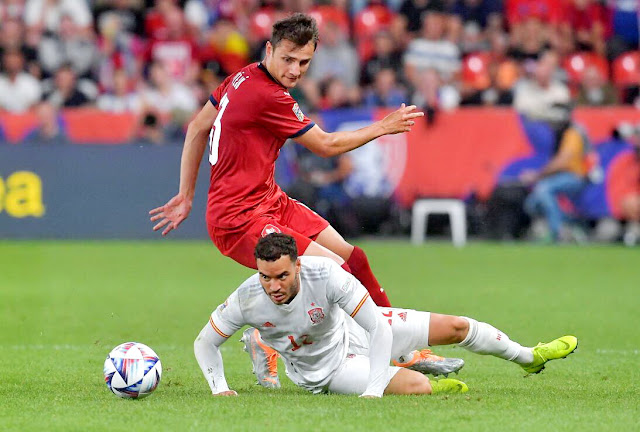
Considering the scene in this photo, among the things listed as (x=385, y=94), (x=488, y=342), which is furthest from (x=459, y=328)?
(x=385, y=94)

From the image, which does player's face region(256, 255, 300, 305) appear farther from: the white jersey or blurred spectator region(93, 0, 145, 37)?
blurred spectator region(93, 0, 145, 37)

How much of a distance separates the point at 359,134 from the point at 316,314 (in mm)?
1229

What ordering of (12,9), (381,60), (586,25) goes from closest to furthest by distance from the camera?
Answer: (381,60), (12,9), (586,25)

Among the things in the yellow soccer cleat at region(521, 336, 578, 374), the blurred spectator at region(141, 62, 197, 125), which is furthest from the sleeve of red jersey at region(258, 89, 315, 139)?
the blurred spectator at region(141, 62, 197, 125)

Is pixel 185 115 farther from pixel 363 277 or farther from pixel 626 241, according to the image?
pixel 363 277

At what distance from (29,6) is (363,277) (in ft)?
50.2

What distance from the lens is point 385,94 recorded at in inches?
785

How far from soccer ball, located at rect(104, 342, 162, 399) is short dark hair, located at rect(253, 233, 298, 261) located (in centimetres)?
102

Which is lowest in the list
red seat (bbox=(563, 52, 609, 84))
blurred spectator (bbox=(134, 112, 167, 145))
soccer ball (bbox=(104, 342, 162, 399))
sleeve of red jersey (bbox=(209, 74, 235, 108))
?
blurred spectator (bbox=(134, 112, 167, 145))

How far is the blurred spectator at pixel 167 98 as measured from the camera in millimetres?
19969

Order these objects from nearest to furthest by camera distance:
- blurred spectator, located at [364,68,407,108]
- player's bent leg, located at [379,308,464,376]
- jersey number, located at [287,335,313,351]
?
jersey number, located at [287,335,313,351]
player's bent leg, located at [379,308,464,376]
blurred spectator, located at [364,68,407,108]

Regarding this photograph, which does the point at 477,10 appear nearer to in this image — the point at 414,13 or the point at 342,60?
the point at 414,13

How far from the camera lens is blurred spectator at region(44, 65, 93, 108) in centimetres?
2025

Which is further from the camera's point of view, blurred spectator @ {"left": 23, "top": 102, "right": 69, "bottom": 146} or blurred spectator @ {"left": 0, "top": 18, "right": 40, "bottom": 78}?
blurred spectator @ {"left": 0, "top": 18, "right": 40, "bottom": 78}
